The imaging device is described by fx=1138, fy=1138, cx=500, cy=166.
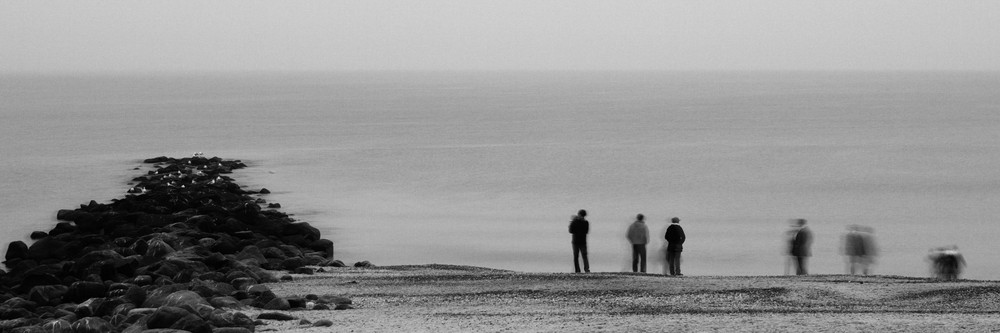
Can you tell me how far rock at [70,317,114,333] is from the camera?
12.1 meters

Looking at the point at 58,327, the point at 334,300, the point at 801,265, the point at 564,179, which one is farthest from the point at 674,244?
the point at 564,179

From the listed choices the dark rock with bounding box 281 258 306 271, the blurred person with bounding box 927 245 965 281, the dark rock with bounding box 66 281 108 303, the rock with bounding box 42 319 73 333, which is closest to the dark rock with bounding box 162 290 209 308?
the rock with bounding box 42 319 73 333

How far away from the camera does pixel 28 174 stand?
4875 centimetres

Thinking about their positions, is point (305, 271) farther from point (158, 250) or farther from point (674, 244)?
point (674, 244)

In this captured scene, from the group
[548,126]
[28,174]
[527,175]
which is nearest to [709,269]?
[527,175]

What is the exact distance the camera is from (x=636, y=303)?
14469mm

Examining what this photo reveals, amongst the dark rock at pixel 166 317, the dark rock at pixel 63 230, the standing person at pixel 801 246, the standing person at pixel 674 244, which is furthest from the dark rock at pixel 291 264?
the dark rock at pixel 63 230

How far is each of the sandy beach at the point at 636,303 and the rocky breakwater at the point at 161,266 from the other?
0.84 m

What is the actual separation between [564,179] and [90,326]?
114 feet

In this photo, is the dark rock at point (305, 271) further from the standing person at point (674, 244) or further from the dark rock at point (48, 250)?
the dark rock at point (48, 250)

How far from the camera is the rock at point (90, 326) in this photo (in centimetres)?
1208

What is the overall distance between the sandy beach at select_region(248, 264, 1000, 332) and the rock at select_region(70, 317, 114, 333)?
70.6 inches

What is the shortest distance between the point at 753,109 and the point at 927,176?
7480 cm

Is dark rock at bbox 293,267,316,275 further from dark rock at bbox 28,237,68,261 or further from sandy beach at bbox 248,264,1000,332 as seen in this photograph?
dark rock at bbox 28,237,68,261
